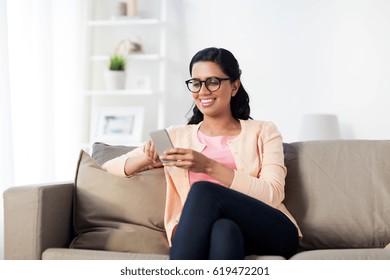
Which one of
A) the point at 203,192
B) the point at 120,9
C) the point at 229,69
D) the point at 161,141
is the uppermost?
the point at 120,9

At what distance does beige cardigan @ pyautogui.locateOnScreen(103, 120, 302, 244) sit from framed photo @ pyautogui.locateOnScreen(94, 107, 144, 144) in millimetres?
1884

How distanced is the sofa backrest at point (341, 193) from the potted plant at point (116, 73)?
83.3 inches

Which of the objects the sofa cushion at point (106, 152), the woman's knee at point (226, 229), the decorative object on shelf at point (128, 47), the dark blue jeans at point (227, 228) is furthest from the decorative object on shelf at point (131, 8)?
the woman's knee at point (226, 229)

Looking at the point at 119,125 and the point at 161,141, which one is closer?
the point at 161,141

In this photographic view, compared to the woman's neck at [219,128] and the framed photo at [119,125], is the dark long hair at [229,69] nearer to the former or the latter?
the woman's neck at [219,128]

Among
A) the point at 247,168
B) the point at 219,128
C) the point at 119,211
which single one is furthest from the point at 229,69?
the point at 119,211

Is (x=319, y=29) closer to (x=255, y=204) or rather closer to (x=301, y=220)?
(x=301, y=220)

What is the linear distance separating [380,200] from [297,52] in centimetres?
213

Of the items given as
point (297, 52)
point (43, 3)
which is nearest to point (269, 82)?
point (297, 52)

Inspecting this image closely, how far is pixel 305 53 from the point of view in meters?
3.95

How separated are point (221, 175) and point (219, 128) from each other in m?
0.32

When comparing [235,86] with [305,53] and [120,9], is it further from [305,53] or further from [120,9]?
[120,9]

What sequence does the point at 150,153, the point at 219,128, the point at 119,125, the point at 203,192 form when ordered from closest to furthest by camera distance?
the point at 203,192, the point at 150,153, the point at 219,128, the point at 119,125

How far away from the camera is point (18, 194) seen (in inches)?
71.4
